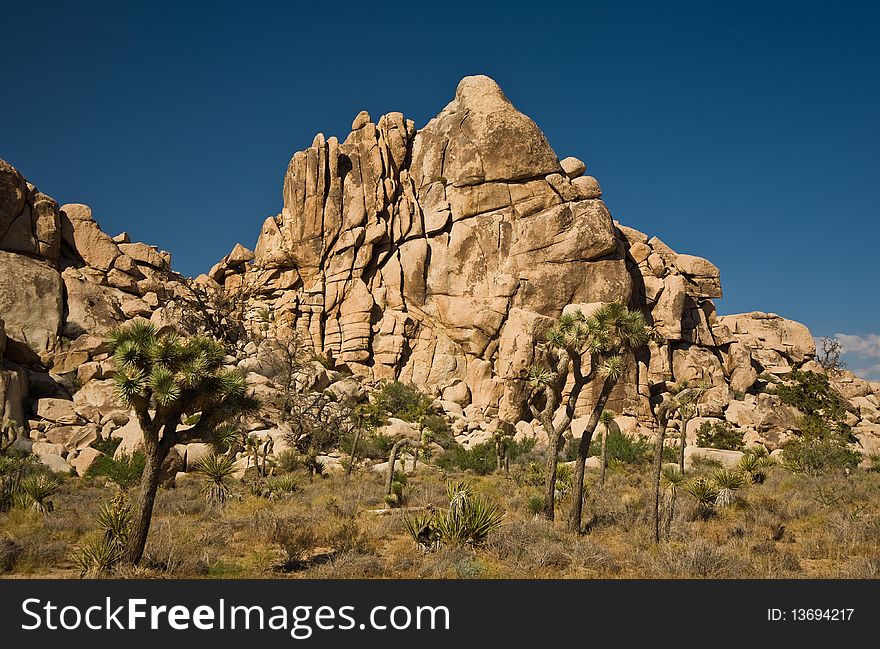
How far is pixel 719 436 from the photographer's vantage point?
4034cm

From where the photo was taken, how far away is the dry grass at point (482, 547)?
442 inches

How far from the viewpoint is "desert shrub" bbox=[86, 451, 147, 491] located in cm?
2369

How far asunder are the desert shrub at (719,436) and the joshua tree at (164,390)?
35.1 metres

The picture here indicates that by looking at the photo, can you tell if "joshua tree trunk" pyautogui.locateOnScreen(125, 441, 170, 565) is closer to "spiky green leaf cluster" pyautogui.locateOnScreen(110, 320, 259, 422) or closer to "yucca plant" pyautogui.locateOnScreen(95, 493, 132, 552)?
"yucca plant" pyautogui.locateOnScreen(95, 493, 132, 552)

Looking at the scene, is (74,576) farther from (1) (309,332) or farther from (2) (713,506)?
(1) (309,332)

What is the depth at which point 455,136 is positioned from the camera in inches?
1994

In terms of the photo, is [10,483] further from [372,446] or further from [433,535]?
[372,446]

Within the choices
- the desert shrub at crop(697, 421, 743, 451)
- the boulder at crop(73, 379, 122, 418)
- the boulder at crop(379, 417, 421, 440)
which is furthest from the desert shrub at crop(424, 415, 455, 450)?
the boulder at crop(73, 379, 122, 418)

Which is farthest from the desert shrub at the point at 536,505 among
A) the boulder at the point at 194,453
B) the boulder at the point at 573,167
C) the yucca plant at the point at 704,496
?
the boulder at the point at 573,167

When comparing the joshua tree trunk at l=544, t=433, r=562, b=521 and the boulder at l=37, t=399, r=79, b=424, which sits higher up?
the boulder at l=37, t=399, r=79, b=424

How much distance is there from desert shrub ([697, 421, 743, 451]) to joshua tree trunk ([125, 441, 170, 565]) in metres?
35.8

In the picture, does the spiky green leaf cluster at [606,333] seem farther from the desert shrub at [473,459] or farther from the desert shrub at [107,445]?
the desert shrub at [107,445]
